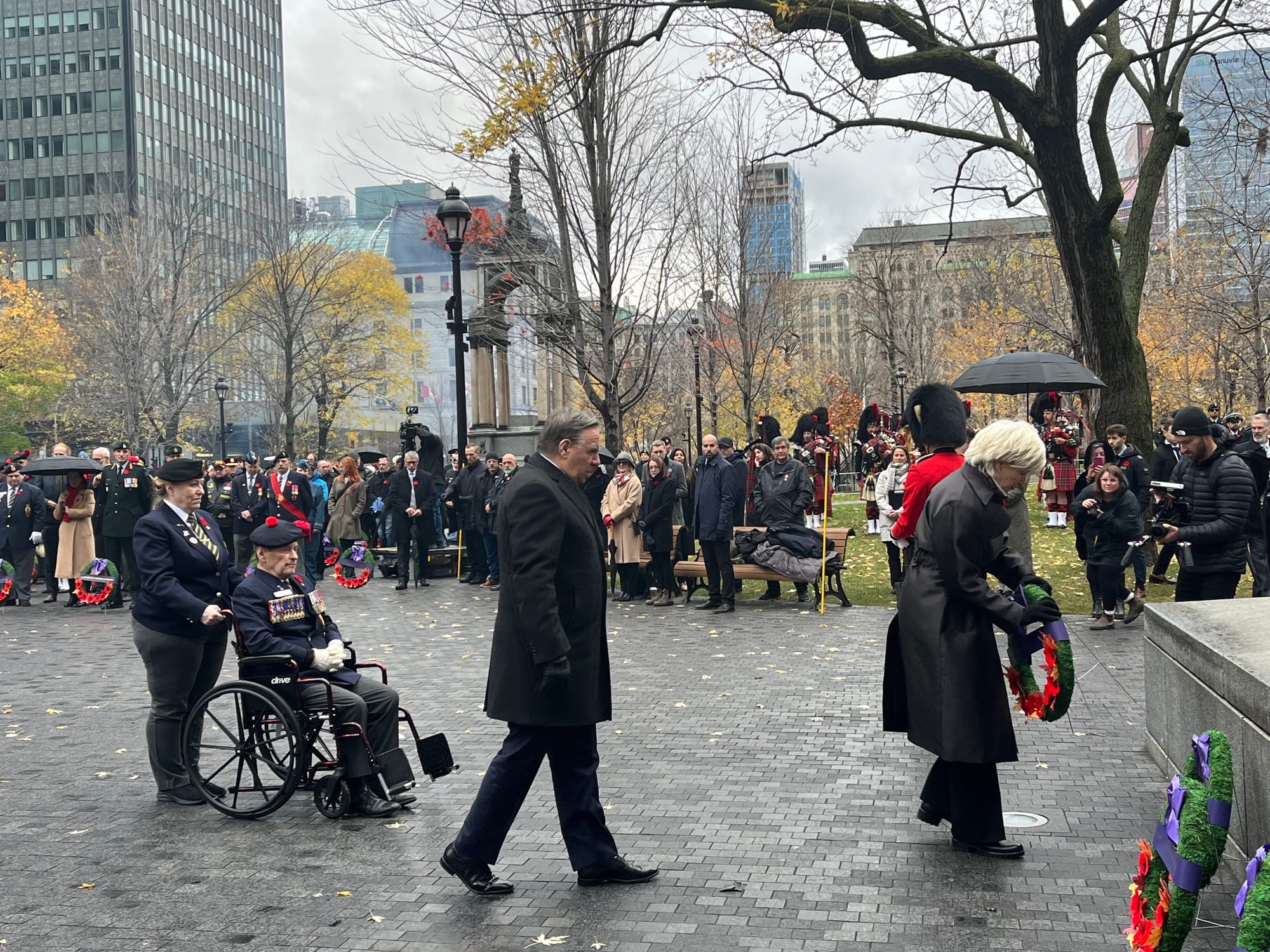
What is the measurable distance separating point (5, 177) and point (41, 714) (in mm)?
95869

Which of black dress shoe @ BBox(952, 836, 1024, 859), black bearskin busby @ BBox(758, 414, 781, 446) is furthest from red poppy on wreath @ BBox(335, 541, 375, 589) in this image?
black dress shoe @ BBox(952, 836, 1024, 859)

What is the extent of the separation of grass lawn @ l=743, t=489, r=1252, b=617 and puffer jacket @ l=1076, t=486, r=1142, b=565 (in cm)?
113

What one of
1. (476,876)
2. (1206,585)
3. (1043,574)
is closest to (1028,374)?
(1043,574)

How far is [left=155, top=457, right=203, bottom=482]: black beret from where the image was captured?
714 cm

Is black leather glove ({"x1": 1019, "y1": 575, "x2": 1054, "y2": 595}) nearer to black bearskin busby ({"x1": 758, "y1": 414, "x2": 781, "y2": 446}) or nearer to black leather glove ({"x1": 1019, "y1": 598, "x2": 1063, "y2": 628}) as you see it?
black leather glove ({"x1": 1019, "y1": 598, "x2": 1063, "y2": 628})

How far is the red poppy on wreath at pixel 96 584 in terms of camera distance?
16703mm

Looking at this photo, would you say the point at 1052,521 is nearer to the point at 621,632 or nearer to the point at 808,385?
the point at 621,632

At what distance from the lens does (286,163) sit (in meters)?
107

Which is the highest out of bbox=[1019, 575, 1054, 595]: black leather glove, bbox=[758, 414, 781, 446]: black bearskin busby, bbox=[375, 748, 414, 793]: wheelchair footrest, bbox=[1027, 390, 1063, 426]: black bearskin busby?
bbox=[1027, 390, 1063, 426]: black bearskin busby

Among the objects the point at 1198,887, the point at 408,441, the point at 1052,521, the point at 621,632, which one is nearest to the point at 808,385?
the point at 1052,521

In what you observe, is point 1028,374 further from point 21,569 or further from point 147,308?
point 147,308

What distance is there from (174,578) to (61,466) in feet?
37.2

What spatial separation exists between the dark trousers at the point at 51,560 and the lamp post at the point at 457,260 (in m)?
6.34

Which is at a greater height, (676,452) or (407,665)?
(676,452)
